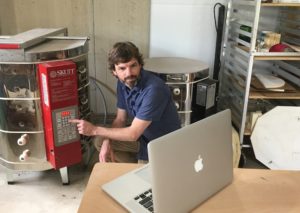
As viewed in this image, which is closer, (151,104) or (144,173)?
(144,173)

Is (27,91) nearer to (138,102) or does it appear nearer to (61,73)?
(61,73)

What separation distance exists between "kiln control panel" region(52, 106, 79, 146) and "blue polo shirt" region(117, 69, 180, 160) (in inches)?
13.3

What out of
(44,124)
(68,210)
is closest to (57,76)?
(44,124)

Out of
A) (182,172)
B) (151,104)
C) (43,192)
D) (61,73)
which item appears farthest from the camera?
(43,192)

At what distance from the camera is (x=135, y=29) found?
265 centimetres

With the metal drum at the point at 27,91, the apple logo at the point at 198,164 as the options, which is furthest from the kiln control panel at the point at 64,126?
the apple logo at the point at 198,164

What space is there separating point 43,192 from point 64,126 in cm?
54

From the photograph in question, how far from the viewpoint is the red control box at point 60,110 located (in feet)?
5.69

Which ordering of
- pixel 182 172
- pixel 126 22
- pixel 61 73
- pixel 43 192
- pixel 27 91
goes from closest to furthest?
pixel 182 172
pixel 61 73
pixel 27 91
pixel 43 192
pixel 126 22

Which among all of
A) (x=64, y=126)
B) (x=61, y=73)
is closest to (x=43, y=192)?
(x=64, y=126)

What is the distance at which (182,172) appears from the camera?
0.85 m

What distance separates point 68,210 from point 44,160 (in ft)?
1.18

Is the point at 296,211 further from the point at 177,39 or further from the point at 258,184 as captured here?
the point at 177,39

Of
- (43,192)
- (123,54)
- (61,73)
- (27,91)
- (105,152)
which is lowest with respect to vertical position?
(43,192)
